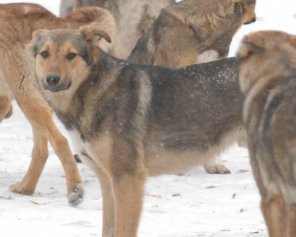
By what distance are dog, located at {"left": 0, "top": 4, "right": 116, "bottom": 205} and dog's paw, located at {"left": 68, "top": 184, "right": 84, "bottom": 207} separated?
0.23 ft

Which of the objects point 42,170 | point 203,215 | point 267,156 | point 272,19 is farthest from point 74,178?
point 272,19

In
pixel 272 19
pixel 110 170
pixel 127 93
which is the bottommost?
pixel 272 19

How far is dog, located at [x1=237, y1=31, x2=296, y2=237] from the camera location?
5.35 meters

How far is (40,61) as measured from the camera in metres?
7.11

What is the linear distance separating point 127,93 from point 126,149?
17.2 inches

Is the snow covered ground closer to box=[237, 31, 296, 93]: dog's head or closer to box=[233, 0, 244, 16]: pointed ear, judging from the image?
box=[233, 0, 244, 16]: pointed ear

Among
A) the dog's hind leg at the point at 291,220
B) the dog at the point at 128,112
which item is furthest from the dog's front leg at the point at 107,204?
the dog's hind leg at the point at 291,220

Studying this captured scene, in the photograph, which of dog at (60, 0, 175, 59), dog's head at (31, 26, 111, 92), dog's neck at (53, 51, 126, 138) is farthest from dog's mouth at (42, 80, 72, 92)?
dog at (60, 0, 175, 59)

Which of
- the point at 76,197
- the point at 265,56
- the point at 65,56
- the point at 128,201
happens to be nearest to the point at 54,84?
the point at 65,56

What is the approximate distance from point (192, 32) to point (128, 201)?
3.45 meters

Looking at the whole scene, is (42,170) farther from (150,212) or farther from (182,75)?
(182,75)

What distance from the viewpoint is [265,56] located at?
5805 millimetres

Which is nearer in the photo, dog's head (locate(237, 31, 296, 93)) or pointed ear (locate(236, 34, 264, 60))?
dog's head (locate(237, 31, 296, 93))

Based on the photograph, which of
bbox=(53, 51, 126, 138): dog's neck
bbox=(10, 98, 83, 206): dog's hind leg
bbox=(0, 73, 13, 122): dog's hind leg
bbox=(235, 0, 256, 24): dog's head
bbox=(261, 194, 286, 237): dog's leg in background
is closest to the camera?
bbox=(261, 194, 286, 237): dog's leg in background
